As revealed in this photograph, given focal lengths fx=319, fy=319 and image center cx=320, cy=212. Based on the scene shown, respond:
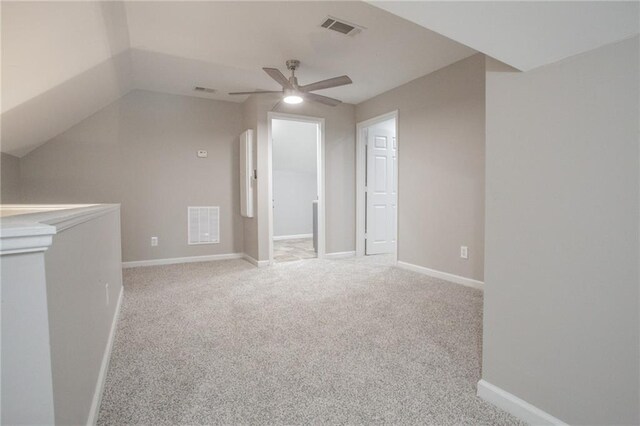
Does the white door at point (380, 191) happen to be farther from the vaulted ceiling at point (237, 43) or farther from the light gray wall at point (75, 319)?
the light gray wall at point (75, 319)

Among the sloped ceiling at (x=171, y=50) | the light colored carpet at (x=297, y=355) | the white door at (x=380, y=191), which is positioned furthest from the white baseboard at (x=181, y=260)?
the white door at (x=380, y=191)

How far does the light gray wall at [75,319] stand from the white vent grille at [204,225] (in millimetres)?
2932

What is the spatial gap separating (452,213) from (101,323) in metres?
3.15

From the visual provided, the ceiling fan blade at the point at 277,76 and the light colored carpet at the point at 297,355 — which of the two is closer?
the light colored carpet at the point at 297,355

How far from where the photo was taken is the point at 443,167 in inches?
138

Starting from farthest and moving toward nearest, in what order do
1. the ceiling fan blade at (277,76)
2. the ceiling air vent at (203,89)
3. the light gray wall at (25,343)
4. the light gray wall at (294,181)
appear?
1. the light gray wall at (294,181)
2. the ceiling air vent at (203,89)
3. the ceiling fan blade at (277,76)
4. the light gray wall at (25,343)

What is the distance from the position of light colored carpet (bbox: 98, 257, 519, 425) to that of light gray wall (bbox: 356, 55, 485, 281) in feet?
1.82

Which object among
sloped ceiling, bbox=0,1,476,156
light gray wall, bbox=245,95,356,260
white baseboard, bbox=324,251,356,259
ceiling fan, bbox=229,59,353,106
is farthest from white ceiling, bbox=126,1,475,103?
white baseboard, bbox=324,251,356,259

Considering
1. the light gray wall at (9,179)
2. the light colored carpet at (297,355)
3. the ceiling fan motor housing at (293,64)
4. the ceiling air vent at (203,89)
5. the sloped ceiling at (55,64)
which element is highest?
the ceiling air vent at (203,89)

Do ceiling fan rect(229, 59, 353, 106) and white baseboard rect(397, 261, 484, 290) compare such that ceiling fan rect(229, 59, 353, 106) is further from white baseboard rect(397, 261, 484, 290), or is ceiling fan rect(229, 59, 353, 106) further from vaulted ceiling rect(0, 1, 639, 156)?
white baseboard rect(397, 261, 484, 290)

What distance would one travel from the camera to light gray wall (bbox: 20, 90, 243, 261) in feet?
12.4

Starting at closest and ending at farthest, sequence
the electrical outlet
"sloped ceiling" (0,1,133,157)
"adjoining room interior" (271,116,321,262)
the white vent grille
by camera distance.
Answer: "sloped ceiling" (0,1,133,157) → the electrical outlet → the white vent grille → "adjoining room interior" (271,116,321,262)

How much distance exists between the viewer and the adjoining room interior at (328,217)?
103 centimetres

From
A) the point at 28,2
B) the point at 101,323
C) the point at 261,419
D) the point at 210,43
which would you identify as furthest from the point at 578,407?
the point at 210,43
